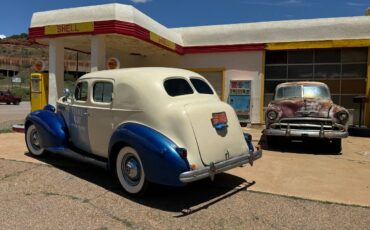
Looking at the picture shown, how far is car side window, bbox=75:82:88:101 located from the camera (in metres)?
6.90

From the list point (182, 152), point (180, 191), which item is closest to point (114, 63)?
point (180, 191)

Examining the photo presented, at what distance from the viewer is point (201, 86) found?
21.3ft

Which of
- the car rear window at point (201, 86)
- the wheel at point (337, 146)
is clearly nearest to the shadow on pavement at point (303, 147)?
the wheel at point (337, 146)

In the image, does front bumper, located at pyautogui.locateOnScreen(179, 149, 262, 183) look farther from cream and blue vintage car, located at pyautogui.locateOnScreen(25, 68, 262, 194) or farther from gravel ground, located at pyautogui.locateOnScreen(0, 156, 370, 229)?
gravel ground, located at pyautogui.locateOnScreen(0, 156, 370, 229)

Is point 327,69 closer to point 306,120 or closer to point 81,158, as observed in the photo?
point 306,120

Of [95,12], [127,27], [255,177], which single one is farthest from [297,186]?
[95,12]

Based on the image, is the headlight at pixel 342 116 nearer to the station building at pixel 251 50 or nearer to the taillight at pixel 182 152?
the taillight at pixel 182 152

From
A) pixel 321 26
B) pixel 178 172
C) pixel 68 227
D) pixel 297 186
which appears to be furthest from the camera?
pixel 321 26

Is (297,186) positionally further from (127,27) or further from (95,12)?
(95,12)

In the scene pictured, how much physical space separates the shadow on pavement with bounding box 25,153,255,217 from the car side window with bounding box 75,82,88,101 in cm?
133

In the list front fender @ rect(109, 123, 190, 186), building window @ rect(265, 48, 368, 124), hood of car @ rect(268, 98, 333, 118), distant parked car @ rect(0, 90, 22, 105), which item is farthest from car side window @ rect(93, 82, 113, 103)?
distant parked car @ rect(0, 90, 22, 105)

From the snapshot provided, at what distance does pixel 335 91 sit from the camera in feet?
48.7

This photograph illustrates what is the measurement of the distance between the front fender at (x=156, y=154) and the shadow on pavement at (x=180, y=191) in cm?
41

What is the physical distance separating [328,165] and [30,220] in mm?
5857
